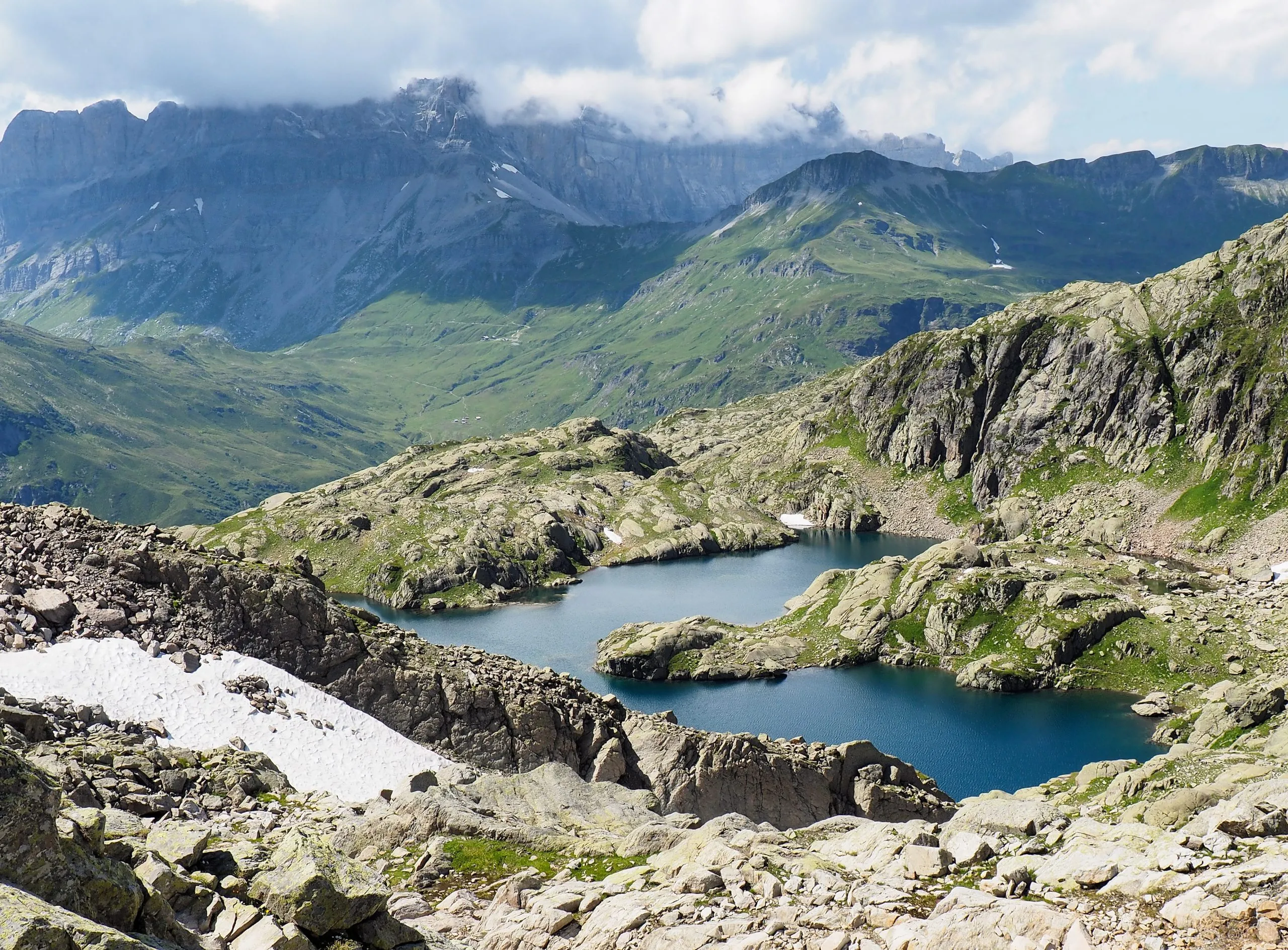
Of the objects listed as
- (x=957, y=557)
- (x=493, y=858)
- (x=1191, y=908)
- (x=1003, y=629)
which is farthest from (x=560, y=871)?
(x=957, y=557)

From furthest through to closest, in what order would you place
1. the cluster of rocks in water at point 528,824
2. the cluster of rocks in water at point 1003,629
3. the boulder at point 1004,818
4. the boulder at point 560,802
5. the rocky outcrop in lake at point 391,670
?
the cluster of rocks in water at point 1003,629, the rocky outcrop in lake at point 391,670, the boulder at point 560,802, the boulder at point 1004,818, the cluster of rocks in water at point 528,824

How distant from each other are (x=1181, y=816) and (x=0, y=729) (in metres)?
37.1

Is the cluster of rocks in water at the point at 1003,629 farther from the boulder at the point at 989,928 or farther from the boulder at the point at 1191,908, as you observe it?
the boulder at the point at 989,928

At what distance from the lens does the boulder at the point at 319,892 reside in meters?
22.2

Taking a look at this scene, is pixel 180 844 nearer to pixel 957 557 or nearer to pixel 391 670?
pixel 391 670

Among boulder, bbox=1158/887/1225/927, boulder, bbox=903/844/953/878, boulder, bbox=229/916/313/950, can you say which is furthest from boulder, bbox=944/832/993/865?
boulder, bbox=229/916/313/950

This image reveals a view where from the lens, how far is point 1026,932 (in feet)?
74.3

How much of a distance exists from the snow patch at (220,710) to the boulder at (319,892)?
23.8 metres

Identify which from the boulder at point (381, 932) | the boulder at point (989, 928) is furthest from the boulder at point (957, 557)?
the boulder at point (381, 932)

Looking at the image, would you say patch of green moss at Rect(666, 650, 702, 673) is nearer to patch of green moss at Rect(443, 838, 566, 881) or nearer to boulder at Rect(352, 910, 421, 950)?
patch of green moss at Rect(443, 838, 566, 881)

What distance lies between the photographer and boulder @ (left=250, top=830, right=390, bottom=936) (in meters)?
22.2

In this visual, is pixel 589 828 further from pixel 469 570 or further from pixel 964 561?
pixel 469 570

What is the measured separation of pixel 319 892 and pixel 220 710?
95.9ft

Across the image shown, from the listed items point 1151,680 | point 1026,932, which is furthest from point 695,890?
point 1151,680
